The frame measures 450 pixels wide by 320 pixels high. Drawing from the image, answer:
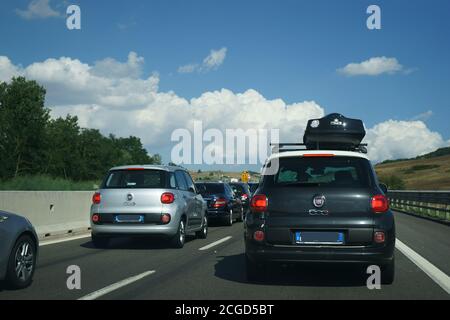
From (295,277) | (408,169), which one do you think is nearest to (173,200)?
(295,277)

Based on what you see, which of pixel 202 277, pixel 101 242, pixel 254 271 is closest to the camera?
pixel 254 271

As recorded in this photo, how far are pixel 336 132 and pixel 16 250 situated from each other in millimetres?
11037

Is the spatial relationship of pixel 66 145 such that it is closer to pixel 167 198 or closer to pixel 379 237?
pixel 167 198

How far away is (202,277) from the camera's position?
8336 mm

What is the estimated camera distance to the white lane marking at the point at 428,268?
25.6 feet

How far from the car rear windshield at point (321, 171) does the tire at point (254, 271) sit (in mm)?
1126

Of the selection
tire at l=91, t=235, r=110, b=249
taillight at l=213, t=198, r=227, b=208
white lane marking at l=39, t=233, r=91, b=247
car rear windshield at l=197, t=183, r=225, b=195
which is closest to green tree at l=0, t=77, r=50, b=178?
car rear windshield at l=197, t=183, r=225, b=195

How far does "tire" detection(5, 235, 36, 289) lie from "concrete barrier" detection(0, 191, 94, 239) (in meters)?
5.96

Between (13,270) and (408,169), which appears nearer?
(13,270)

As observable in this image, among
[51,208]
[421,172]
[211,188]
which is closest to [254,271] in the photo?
[51,208]

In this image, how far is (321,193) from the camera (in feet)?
23.8
